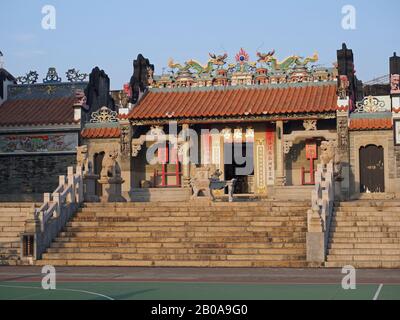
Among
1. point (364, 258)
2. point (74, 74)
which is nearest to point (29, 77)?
point (74, 74)

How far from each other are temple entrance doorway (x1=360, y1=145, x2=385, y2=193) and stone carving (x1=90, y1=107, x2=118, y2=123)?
33.4 feet

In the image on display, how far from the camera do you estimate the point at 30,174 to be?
101 ft

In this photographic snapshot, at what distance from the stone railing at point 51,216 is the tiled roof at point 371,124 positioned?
10344 millimetres

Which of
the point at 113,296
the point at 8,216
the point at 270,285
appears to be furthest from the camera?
the point at 8,216

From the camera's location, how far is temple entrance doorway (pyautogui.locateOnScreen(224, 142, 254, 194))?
99.9 feet

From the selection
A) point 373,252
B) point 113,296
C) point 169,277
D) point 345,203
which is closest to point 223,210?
point 345,203

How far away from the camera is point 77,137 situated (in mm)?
30500

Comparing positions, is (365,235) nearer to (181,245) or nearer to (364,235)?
(364,235)

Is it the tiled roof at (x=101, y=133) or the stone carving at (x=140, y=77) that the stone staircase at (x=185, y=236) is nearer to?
the tiled roof at (x=101, y=133)

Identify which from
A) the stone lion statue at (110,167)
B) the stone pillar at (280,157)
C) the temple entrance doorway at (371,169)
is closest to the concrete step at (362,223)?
the temple entrance doorway at (371,169)

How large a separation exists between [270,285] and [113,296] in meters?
3.25

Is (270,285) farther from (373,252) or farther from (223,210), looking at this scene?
(223,210)

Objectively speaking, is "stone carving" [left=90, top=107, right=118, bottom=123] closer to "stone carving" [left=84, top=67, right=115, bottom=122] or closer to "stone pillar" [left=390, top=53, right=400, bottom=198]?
"stone carving" [left=84, top=67, right=115, bottom=122]

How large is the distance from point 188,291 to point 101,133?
1811 centimetres
